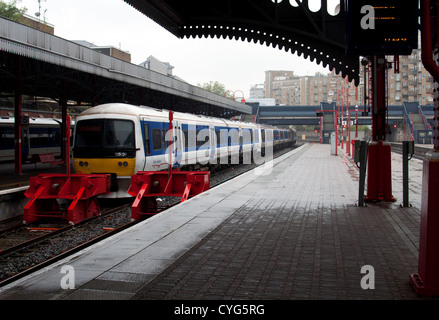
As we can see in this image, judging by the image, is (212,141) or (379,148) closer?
(379,148)

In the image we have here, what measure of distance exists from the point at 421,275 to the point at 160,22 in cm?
813

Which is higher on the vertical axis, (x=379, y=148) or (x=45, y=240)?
(x=379, y=148)

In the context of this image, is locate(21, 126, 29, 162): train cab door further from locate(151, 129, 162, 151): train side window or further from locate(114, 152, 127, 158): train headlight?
locate(114, 152, 127, 158): train headlight

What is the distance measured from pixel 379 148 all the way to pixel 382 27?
4.86 metres

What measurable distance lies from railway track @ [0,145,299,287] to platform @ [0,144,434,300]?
4.09 feet

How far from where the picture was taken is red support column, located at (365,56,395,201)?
11.4 m

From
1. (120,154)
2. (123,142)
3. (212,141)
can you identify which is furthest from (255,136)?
(120,154)

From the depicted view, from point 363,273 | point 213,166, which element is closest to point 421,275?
point 363,273

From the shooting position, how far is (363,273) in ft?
17.6

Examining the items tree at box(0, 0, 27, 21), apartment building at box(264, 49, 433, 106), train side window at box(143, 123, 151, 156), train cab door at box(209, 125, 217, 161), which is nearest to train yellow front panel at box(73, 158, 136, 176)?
train side window at box(143, 123, 151, 156)

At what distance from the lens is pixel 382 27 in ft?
23.3

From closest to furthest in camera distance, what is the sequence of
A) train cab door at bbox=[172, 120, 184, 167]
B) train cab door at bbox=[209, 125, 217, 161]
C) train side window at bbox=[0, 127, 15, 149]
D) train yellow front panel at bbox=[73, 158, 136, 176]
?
train yellow front panel at bbox=[73, 158, 136, 176] < train cab door at bbox=[172, 120, 184, 167] < train cab door at bbox=[209, 125, 217, 161] < train side window at bbox=[0, 127, 15, 149]

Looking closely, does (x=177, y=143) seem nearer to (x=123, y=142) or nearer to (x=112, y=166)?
(x=123, y=142)
